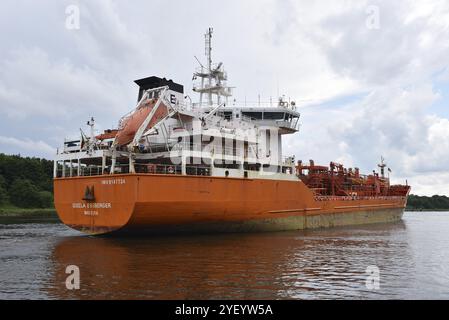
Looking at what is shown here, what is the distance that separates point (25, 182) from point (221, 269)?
54.0 meters

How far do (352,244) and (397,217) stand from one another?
86.6ft

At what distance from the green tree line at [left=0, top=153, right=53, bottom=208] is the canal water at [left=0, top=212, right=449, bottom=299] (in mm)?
42259

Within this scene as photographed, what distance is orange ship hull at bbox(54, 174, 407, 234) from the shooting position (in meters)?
16.9

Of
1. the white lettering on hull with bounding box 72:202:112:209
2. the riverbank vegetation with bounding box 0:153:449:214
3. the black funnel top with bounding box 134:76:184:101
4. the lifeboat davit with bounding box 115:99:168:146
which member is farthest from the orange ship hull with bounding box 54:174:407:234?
the riverbank vegetation with bounding box 0:153:449:214

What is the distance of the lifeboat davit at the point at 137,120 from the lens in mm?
19172

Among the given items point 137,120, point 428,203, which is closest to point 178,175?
point 137,120

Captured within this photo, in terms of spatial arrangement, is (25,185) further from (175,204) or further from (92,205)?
(175,204)

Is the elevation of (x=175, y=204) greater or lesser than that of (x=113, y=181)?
lesser

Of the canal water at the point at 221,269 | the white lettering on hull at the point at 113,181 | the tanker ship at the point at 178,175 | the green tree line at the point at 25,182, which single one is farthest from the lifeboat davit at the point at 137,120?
the green tree line at the point at 25,182

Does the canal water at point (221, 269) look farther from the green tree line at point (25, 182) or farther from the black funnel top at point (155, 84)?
the green tree line at point (25, 182)

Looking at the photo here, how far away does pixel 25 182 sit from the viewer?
191 ft

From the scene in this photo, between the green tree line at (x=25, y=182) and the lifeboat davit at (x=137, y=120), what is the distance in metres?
42.7

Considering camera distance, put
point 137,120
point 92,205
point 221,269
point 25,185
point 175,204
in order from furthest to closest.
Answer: point 25,185, point 137,120, point 92,205, point 175,204, point 221,269
